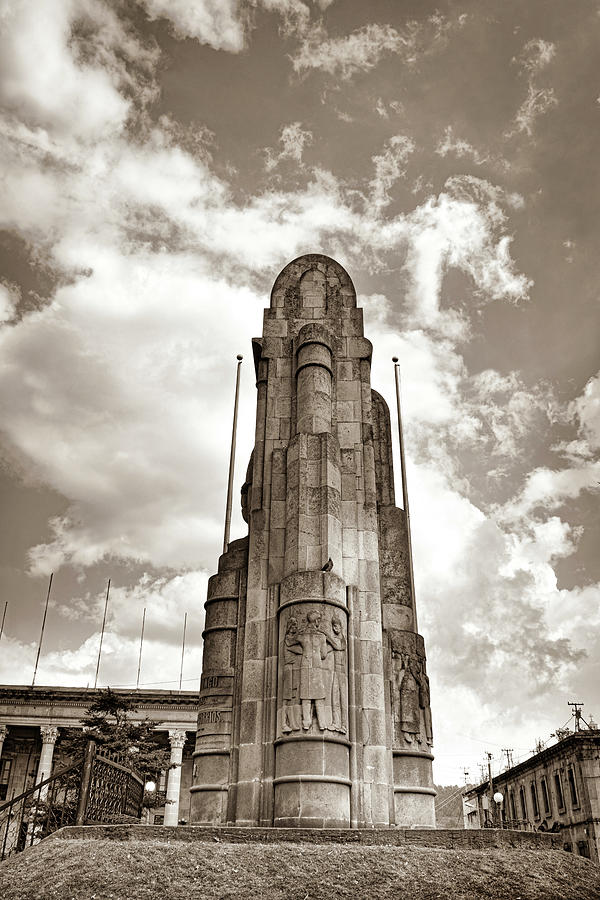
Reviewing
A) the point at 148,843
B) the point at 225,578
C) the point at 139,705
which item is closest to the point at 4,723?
the point at 139,705

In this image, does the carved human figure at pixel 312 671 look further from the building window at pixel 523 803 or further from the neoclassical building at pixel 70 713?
the building window at pixel 523 803

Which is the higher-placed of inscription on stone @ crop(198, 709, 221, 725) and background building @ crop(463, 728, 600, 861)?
background building @ crop(463, 728, 600, 861)

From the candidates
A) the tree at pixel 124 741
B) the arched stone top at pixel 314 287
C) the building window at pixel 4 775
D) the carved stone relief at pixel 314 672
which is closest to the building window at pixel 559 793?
the tree at pixel 124 741

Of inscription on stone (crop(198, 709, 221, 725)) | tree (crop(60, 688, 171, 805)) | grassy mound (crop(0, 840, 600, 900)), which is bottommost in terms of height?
grassy mound (crop(0, 840, 600, 900))

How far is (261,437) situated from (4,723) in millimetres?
45756

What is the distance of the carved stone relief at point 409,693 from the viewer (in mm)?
14367

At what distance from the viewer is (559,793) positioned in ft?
183

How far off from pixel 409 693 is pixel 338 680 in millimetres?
2383

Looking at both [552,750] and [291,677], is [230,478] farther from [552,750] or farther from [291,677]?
[552,750]

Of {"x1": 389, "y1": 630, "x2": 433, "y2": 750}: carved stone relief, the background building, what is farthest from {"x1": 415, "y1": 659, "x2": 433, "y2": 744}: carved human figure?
the background building

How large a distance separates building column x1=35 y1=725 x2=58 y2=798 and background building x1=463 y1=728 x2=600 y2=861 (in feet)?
99.6

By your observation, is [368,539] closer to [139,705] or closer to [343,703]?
[343,703]

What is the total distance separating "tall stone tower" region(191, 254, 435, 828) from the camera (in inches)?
504

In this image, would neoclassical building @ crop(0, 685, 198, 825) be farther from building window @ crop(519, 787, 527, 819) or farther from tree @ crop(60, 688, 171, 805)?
building window @ crop(519, 787, 527, 819)
